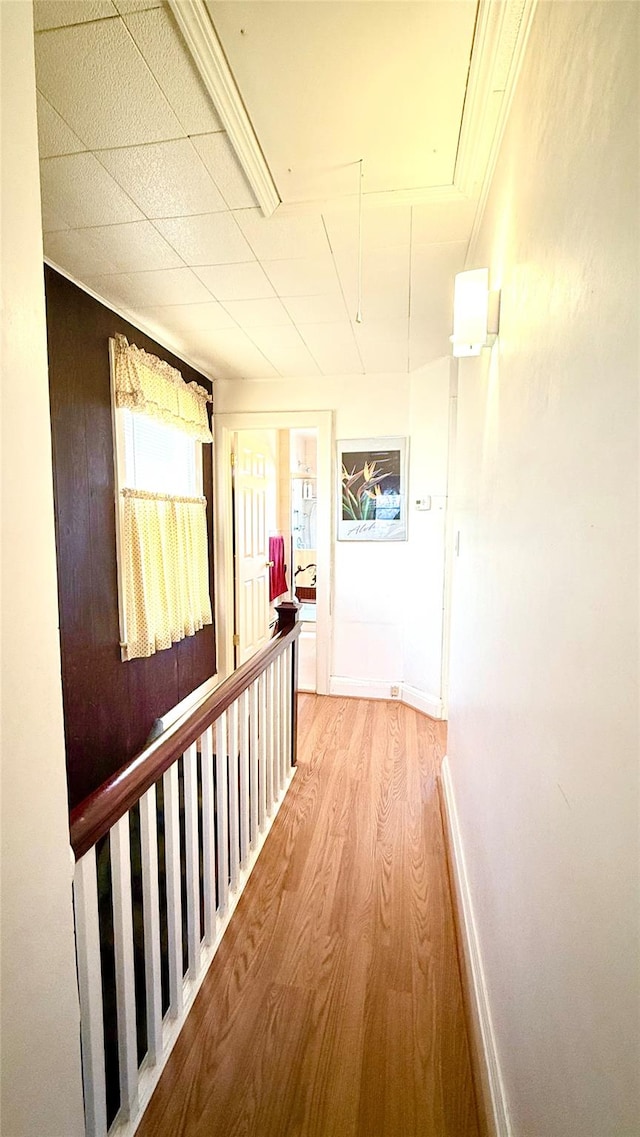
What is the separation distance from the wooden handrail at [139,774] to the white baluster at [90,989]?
0.07 m

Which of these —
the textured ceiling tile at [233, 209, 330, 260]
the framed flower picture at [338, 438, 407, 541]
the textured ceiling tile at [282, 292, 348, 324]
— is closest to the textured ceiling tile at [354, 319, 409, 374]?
the textured ceiling tile at [282, 292, 348, 324]

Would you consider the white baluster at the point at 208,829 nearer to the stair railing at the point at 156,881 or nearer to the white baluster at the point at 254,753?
the stair railing at the point at 156,881

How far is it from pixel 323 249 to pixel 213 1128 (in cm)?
270

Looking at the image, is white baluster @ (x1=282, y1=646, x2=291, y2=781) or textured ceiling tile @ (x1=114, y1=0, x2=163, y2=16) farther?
white baluster @ (x1=282, y1=646, x2=291, y2=781)

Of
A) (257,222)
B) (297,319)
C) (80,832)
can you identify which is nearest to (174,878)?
(80,832)

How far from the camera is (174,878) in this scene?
3.73 feet

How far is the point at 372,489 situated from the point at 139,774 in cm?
272

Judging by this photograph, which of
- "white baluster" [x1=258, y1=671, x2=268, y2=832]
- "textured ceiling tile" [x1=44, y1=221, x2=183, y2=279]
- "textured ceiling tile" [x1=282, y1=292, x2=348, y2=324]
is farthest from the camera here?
"textured ceiling tile" [x1=282, y1=292, x2=348, y2=324]

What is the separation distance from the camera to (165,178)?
57.6 inches

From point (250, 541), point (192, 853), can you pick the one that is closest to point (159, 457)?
point (250, 541)

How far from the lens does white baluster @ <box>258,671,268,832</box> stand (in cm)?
186

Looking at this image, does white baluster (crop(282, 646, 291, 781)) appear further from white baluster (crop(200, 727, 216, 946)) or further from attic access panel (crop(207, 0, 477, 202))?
attic access panel (crop(207, 0, 477, 202))

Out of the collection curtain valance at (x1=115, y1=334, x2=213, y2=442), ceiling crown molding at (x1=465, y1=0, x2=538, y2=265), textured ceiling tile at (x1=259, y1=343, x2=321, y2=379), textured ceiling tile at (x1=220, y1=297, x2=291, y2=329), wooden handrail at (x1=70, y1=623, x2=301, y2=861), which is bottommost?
wooden handrail at (x1=70, y1=623, x2=301, y2=861)

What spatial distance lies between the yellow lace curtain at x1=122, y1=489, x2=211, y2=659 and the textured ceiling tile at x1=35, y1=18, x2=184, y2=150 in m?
1.52
